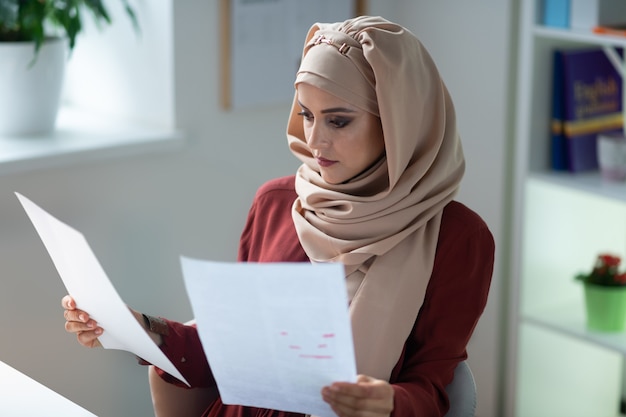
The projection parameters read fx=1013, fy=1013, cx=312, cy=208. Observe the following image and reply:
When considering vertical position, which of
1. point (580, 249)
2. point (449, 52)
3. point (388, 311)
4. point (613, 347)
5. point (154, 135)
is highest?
point (449, 52)

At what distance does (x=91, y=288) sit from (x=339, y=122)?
500mm

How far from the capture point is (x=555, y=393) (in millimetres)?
3090

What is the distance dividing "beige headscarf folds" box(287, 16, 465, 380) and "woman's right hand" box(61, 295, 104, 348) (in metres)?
0.41

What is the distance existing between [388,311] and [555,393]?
154cm

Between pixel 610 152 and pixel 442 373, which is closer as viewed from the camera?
pixel 442 373

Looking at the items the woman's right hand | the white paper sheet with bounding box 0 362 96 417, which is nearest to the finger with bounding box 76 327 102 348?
the woman's right hand

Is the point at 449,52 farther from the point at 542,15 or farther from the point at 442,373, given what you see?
the point at 442,373

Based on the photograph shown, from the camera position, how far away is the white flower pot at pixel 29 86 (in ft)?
8.35

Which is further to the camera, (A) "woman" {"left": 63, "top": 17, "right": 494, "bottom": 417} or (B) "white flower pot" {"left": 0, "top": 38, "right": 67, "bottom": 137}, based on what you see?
(B) "white flower pot" {"left": 0, "top": 38, "right": 67, "bottom": 137}

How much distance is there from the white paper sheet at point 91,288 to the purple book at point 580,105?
5.48 feet

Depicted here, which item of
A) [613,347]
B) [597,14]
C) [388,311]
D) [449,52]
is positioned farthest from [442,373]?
[449,52]

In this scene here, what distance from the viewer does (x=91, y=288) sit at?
158 centimetres

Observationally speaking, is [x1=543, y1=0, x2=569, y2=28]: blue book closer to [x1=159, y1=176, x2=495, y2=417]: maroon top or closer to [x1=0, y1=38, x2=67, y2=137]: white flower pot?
[x1=159, y1=176, x2=495, y2=417]: maroon top

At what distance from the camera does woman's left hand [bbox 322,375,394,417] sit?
1.45 m
